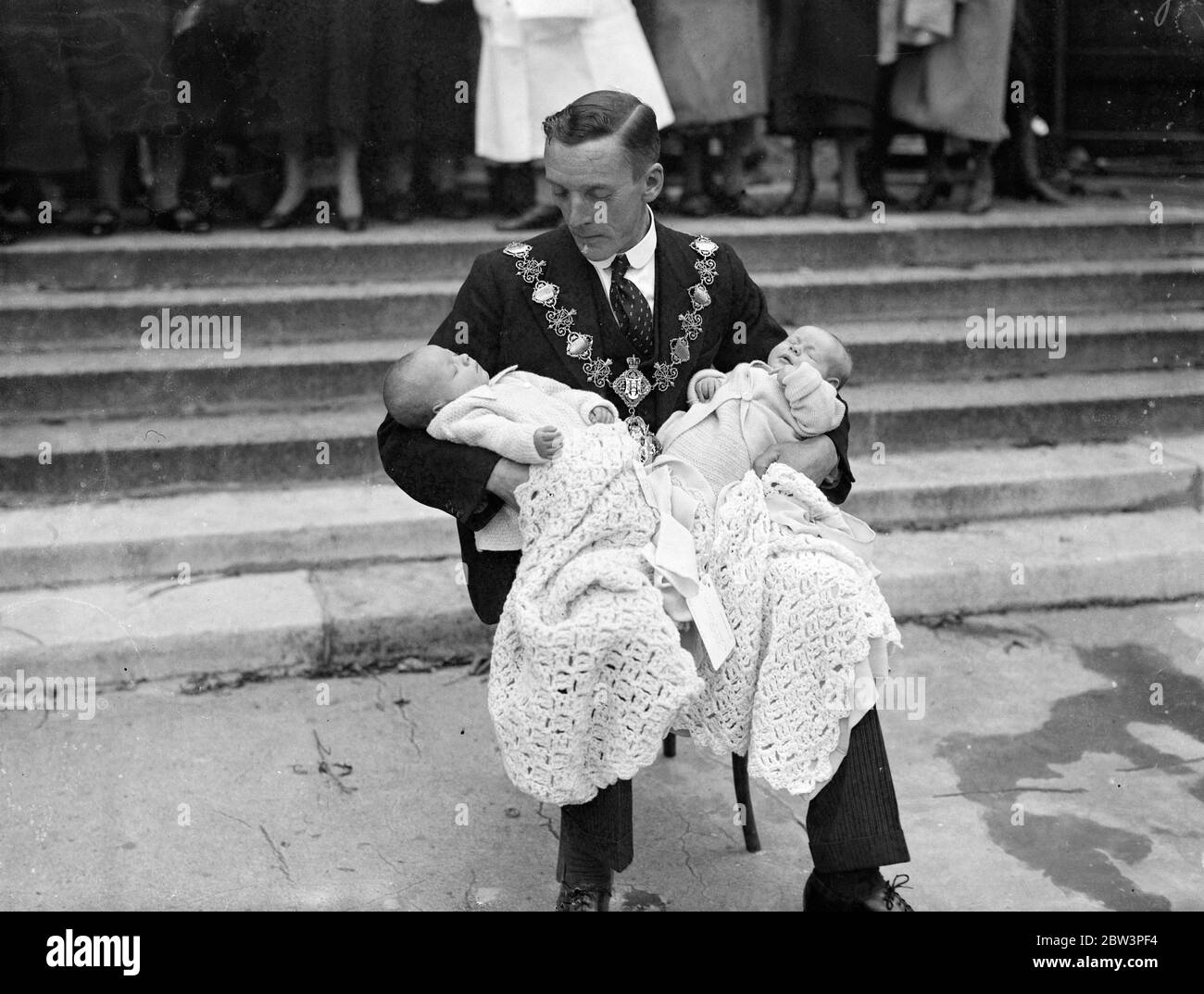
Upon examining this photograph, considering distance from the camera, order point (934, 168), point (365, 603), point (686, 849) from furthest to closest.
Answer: point (934, 168), point (365, 603), point (686, 849)

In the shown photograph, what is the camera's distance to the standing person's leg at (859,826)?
3.04 m

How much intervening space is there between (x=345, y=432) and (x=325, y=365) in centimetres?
33

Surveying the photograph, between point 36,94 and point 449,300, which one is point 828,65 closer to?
point 449,300

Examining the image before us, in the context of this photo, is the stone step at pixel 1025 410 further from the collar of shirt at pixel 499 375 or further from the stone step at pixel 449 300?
the collar of shirt at pixel 499 375

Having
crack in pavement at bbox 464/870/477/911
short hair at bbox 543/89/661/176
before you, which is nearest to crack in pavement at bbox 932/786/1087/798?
crack in pavement at bbox 464/870/477/911

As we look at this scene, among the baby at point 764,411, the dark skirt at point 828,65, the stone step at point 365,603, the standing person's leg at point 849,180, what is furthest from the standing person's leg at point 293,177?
the baby at point 764,411

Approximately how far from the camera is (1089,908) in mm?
3361

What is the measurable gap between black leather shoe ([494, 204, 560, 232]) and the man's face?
2.82 metres

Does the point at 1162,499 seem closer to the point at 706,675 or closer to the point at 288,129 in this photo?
the point at 706,675

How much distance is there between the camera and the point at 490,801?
3.88 metres

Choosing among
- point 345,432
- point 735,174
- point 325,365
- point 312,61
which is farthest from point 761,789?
point 312,61

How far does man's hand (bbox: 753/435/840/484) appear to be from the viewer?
3385 mm

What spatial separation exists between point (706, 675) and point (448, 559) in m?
1.90
